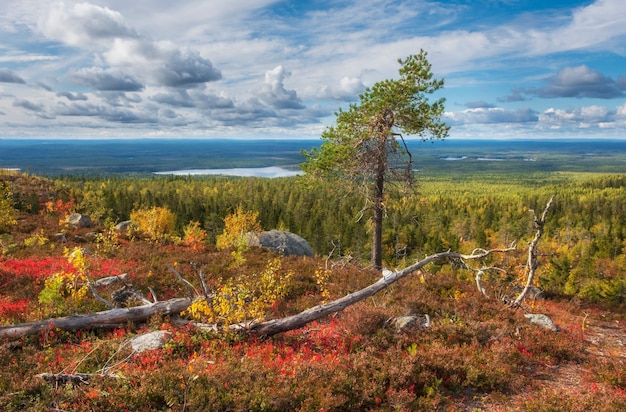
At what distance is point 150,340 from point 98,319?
244 cm

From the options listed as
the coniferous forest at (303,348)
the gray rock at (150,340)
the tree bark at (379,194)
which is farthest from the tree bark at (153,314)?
the tree bark at (379,194)

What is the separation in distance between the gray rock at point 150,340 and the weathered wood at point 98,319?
1.49 m

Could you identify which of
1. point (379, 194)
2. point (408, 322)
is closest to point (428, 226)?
point (379, 194)

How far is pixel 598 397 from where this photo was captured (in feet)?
Answer: 26.4

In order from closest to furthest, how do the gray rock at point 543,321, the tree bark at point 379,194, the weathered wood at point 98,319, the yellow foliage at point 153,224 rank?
the weathered wood at point 98,319, the gray rock at point 543,321, the tree bark at point 379,194, the yellow foliage at point 153,224

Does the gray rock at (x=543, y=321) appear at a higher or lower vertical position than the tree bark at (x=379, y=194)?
lower

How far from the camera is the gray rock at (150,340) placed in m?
9.40

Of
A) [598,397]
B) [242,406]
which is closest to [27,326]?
[242,406]

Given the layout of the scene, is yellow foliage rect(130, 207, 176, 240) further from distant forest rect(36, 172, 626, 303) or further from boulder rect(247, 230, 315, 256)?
boulder rect(247, 230, 315, 256)

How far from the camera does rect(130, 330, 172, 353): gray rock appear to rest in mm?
9398

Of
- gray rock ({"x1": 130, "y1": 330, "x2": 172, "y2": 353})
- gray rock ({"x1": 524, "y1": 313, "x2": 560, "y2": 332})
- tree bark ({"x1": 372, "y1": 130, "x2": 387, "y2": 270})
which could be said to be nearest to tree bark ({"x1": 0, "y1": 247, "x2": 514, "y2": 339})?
gray rock ({"x1": 130, "y1": 330, "x2": 172, "y2": 353})

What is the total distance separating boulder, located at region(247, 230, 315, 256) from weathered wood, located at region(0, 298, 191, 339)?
17271 millimetres

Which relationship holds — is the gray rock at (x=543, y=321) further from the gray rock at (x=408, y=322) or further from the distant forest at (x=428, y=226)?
the distant forest at (x=428, y=226)

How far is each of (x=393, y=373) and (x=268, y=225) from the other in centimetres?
7736
